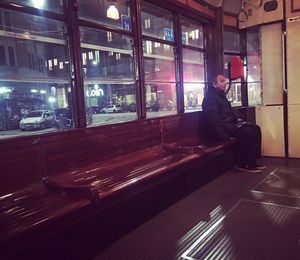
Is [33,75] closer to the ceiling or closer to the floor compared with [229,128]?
closer to the ceiling

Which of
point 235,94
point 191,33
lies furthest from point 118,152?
point 235,94

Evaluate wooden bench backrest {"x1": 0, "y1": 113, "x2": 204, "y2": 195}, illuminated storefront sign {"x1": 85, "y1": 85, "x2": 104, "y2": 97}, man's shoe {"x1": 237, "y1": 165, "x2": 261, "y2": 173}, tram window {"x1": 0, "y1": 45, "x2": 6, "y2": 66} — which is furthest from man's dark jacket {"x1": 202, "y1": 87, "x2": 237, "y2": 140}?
tram window {"x1": 0, "y1": 45, "x2": 6, "y2": 66}

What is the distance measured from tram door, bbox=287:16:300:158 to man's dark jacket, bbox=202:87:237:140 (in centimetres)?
136

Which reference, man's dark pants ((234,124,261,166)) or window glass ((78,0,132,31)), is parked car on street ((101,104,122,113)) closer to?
window glass ((78,0,132,31))

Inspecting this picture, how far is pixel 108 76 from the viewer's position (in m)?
3.45

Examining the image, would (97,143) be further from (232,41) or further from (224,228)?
(232,41)

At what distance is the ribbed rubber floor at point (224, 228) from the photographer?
2213mm

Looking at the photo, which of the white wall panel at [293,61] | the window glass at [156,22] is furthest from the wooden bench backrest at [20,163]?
the white wall panel at [293,61]

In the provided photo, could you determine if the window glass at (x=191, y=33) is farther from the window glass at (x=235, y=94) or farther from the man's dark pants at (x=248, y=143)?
the man's dark pants at (x=248, y=143)

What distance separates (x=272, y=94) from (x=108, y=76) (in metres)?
3.37

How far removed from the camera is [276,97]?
5.41 meters

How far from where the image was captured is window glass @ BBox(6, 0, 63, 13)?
96.7 inches

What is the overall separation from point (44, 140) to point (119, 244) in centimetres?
105

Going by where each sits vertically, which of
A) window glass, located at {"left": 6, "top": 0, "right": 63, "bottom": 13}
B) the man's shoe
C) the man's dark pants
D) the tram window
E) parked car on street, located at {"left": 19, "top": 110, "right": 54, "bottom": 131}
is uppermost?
window glass, located at {"left": 6, "top": 0, "right": 63, "bottom": 13}
